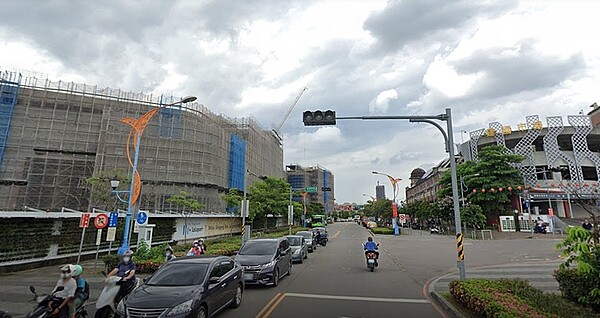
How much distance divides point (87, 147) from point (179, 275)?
123 feet

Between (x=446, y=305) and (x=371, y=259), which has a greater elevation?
(x=371, y=259)

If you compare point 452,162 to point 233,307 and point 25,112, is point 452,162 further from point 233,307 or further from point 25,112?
point 25,112

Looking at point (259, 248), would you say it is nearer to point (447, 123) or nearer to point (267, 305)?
point (267, 305)

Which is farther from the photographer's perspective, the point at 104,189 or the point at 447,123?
the point at 104,189

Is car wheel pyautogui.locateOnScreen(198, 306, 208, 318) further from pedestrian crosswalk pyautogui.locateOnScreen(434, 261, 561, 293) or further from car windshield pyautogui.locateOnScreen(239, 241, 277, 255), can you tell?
pedestrian crosswalk pyautogui.locateOnScreen(434, 261, 561, 293)

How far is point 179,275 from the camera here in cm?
716

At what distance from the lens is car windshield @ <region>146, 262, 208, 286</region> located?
6.91 m

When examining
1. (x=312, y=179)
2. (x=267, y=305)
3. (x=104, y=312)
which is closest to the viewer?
(x=104, y=312)

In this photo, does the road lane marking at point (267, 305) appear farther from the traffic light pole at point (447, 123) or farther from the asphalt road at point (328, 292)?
the traffic light pole at point (447, 123)

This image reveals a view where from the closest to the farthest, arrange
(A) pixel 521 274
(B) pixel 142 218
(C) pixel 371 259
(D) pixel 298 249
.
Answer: (A) pixel 521 274 < (C) pixel 371 259 < (B) pixel 142 218 < (D) pixel 298 249

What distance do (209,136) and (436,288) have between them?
38.5 m

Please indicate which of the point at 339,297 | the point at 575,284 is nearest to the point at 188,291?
the point at 339,297

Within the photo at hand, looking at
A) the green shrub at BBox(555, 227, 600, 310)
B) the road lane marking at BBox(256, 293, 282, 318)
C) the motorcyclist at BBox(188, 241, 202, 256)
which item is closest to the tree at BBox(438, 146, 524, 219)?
the green shrub at BBox(555, 227, 600, 310)

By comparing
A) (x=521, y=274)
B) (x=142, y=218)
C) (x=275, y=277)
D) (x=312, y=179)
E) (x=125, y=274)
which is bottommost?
(x=521, y=274)
